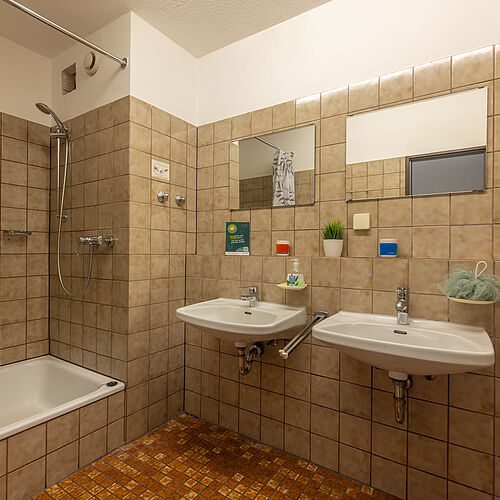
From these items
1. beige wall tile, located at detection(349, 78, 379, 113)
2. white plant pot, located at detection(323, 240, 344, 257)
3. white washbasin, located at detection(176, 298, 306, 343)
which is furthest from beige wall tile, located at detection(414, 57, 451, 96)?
white washbasin, located at detection(176, 298, 306, 343)

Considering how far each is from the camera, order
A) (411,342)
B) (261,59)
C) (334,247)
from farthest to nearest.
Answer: (261,59) < (334,247) < (411,342)

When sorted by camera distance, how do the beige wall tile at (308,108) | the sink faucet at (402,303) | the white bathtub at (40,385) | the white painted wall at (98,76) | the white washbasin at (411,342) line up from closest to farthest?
1. the white washbasin at (411,342)
2. the sink faucet at (402,303)
3. the beige wall tile at (308,108)
4. the white painted wall at (98,76)
5. the white bathtub at (40,385)

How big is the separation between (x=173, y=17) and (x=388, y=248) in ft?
6.08

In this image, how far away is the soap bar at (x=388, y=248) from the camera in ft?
5.20

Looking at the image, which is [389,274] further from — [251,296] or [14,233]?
[14,233]

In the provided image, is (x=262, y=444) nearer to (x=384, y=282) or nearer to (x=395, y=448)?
(x=395, y=448)

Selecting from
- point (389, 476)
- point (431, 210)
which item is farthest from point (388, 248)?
point (389, 476)

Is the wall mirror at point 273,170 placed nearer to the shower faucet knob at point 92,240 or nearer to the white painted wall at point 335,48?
the white painted wall at point 335,48

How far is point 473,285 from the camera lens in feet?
4.24

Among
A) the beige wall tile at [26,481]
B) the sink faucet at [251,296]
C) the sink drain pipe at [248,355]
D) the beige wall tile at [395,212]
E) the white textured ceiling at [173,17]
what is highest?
the white textured ceiling at [173,17]

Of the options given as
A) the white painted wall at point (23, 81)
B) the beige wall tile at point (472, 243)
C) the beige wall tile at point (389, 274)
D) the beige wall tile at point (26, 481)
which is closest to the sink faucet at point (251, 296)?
the beige wall tile at point (389, 274)

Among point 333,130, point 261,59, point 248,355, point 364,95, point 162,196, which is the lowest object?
point 248,355

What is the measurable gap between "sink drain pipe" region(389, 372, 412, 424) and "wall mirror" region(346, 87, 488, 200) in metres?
0.84

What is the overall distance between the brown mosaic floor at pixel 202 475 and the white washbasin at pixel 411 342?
79cm
